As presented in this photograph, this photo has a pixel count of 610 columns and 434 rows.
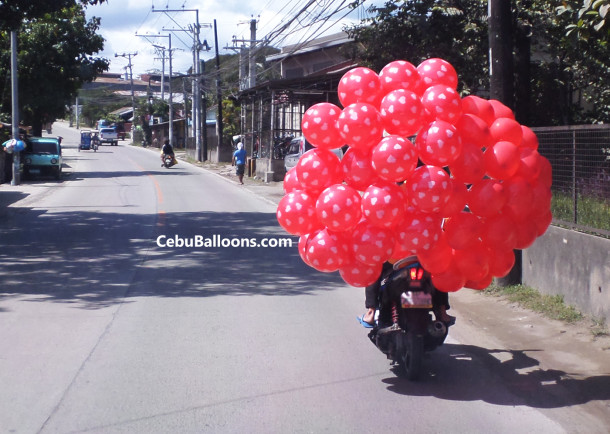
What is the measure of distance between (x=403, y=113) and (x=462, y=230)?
3.47 ft

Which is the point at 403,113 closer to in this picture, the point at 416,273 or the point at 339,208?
the point at 339,208

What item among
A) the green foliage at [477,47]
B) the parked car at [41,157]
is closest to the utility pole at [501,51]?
the green foliage at [477,47]

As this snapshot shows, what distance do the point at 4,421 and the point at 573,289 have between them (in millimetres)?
6364

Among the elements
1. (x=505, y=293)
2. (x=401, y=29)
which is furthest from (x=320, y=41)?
(x=505, y=293)

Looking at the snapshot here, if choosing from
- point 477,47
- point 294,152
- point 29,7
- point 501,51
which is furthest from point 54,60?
point 501,51

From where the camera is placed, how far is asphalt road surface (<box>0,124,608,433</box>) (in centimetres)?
553

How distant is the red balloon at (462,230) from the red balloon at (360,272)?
0.62m

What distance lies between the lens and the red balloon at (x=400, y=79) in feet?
20.4

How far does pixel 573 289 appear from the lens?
8.77m

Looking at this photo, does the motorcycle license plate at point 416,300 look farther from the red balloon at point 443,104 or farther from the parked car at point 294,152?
the parked car at point 294,152

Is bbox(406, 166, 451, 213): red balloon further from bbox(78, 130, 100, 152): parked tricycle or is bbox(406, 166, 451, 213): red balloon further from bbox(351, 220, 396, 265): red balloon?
bbox(78, 130, 100, 152): parked tricycle

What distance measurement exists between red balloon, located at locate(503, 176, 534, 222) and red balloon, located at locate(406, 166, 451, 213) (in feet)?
1.93

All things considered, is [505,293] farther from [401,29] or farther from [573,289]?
[401,29]

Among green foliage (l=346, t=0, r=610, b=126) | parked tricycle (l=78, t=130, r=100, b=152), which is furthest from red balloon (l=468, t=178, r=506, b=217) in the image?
parked tricycle (l=78, t=130, r=100, b=152)
